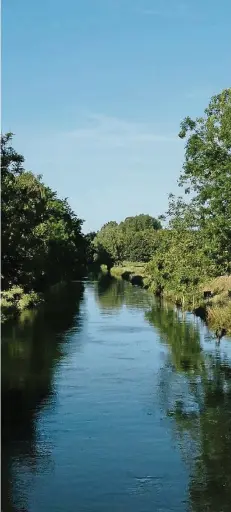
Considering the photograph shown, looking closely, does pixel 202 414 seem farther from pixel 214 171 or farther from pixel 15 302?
pixel 15 302

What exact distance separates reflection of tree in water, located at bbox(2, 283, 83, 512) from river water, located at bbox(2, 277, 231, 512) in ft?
0.21

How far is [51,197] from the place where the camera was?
401ft

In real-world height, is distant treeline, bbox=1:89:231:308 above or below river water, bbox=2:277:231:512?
above

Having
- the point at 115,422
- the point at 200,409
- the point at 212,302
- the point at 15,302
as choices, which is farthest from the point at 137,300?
the point at 115,422

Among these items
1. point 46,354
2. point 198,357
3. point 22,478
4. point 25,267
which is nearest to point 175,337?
point 198,357

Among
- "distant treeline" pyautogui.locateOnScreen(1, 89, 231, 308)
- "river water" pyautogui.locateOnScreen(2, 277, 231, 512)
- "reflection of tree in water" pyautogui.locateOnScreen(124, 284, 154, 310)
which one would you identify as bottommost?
"river water" pyautogui.locateOnScreen(2, 277, 231, 512)

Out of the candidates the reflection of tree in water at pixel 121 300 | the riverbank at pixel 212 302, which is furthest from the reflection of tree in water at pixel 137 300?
the riverbank at pixel 212 302

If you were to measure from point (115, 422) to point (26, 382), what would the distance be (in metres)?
7.94

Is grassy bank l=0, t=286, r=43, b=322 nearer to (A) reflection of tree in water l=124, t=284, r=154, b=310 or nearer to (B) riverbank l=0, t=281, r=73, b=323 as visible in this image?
(B) riverbank l=0, t=281, r=73, b=323

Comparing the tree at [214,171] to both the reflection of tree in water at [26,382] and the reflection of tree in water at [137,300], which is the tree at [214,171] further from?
the reflection of tree in water at [137,300]

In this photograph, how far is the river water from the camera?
18672mm

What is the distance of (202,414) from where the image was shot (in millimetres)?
26438

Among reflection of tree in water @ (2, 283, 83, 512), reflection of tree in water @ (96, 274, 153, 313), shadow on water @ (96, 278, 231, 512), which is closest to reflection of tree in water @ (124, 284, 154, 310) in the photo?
reflection of tree in water @ (96, 274, 153, 313)

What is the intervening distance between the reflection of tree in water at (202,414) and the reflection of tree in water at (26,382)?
5143 millimetres
